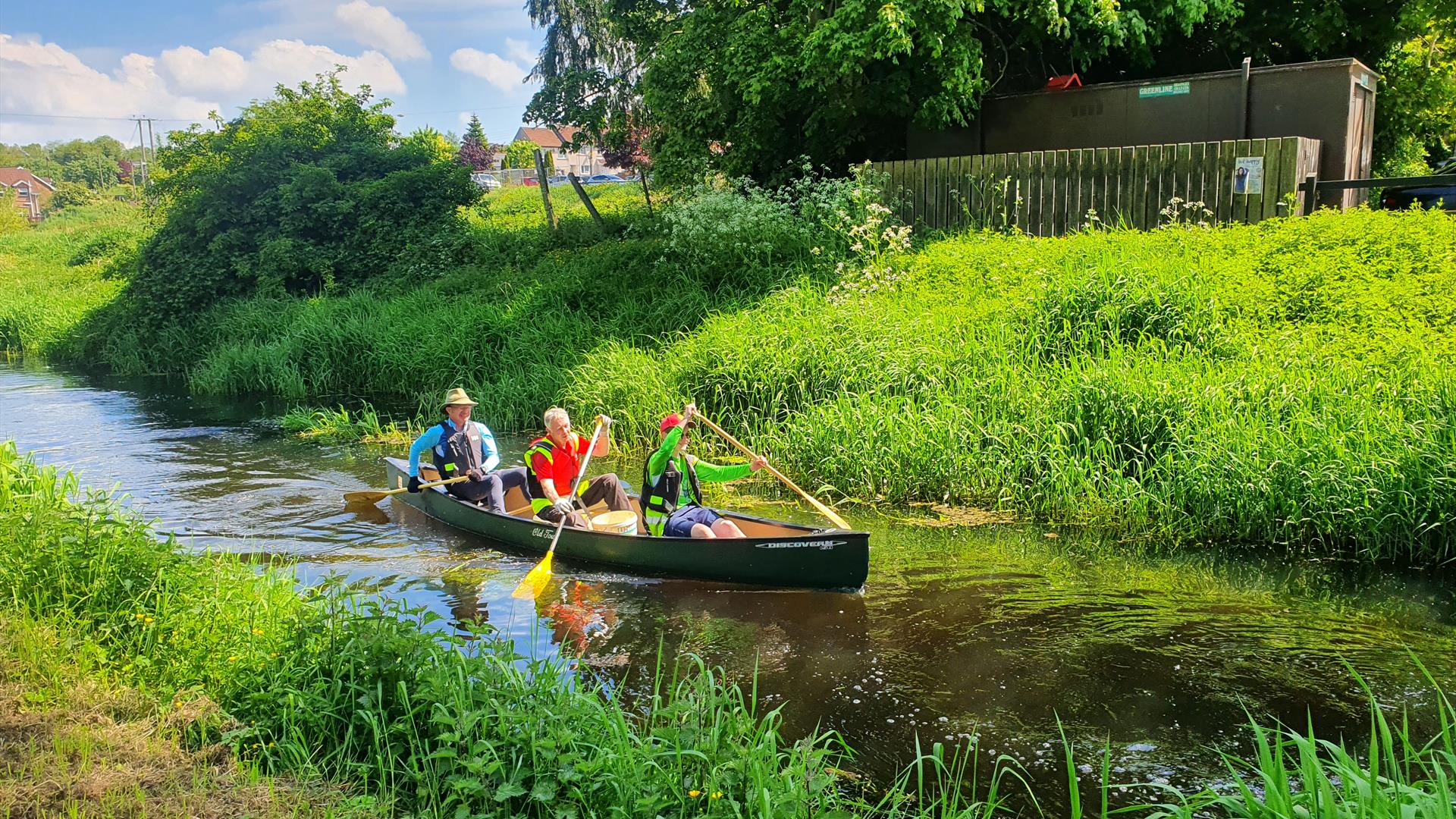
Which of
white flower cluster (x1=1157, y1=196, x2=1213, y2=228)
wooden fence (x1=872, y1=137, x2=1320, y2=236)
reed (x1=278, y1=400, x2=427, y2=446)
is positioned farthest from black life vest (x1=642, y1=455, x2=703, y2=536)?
white flower cluster (x1=1157, y1=196, x2=1213, y2=228)

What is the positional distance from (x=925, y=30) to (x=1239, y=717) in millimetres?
10403

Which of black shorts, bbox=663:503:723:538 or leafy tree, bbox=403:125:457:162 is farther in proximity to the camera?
leafy tree, bbox=403:125:457:162

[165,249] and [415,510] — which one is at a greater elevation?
[165,249]

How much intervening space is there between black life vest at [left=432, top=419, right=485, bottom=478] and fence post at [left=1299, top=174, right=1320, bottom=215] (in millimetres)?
9645

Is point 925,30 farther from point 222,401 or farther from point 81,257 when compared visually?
point 81,257

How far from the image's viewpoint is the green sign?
550 inches

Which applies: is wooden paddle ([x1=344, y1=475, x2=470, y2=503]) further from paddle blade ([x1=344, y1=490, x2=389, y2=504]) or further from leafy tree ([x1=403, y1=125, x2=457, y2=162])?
leafy tree ([x1=403, y1=125, x2=457, y2=162])

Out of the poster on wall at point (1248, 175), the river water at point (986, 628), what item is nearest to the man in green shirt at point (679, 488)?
the river water at point (986, 628)

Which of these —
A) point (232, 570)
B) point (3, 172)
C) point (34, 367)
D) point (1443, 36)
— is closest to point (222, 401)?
point (34, 367)

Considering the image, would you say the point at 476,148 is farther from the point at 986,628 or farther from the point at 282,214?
the point at 986,628

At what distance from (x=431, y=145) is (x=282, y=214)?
3.79m

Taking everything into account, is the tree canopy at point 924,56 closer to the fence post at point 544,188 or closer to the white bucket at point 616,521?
the fence post at point 544,188

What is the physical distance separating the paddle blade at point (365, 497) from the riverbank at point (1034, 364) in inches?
114

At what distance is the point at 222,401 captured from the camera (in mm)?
16453
